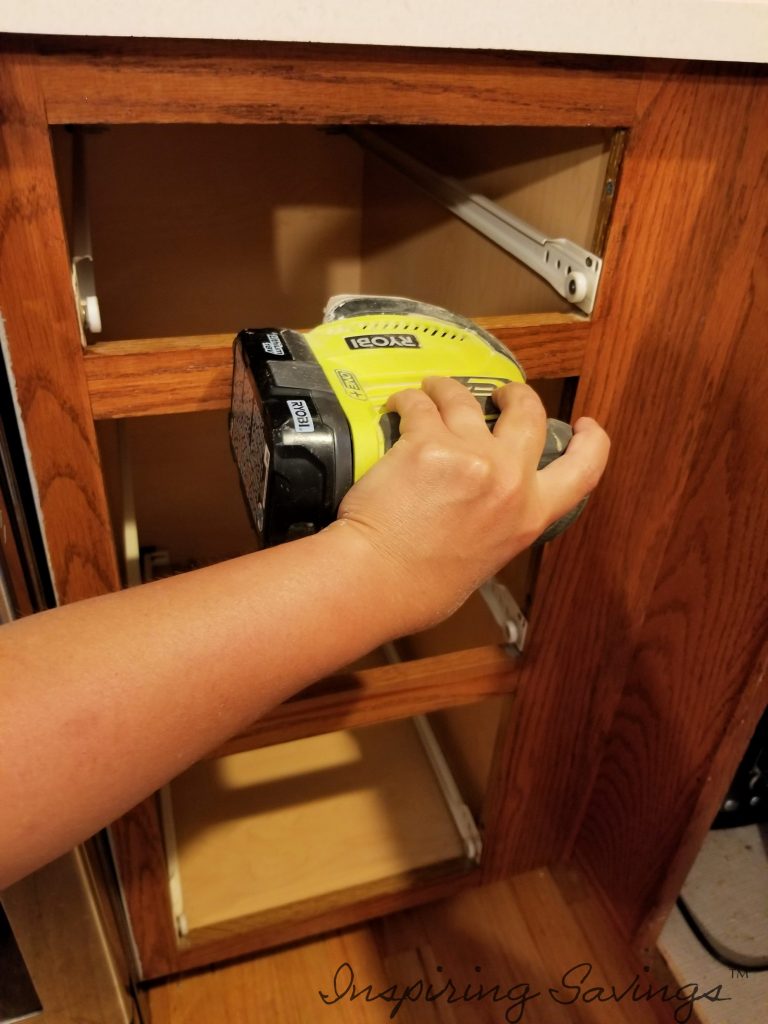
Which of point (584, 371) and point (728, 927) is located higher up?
point (584, 371)

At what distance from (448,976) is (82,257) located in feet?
Result: 2.66

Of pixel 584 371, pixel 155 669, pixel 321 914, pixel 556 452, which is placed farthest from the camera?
pixel 321 914

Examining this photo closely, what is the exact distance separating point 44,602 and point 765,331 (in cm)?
57

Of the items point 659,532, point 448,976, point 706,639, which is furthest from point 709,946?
point 659,532

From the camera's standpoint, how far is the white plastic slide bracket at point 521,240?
0.53 m

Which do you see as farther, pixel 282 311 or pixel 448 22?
pixel 282 311

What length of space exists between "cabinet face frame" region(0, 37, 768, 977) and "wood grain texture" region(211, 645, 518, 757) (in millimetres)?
45

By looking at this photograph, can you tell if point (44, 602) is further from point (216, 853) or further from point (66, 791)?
point (216, 853)

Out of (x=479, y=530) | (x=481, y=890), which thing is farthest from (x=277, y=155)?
(x=481, y=890)

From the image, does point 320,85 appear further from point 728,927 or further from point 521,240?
point 728,927

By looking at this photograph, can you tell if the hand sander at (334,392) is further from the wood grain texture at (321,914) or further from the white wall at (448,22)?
the wood grain texture at (321,914)

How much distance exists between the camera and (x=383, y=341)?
43cm

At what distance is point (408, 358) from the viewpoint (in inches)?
17.0

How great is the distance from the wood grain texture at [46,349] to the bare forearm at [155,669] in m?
0.17
